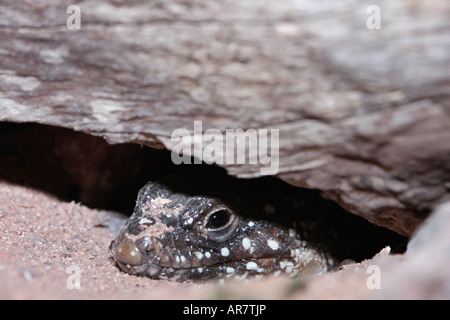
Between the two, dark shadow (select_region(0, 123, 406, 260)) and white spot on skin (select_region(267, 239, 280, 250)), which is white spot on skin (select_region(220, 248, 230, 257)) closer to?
white spot on skin (select_region(267, 239, 280, 250))

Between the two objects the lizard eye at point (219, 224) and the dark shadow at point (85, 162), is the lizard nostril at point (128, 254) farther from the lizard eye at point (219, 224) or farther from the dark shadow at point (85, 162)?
the dark shadow at point (85, 162)

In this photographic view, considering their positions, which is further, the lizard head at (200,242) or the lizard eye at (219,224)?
the lizard eye at (219,224)

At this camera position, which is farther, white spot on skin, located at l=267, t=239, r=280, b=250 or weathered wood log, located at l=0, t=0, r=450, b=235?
white spot on skin, located at l=267, t=239, r=280, b=250

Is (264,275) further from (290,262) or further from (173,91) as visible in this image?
(173,91)

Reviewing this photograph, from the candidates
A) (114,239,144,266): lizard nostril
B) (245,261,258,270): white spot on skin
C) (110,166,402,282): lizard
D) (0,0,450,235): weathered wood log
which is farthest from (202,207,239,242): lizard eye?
(0,0,450,235): weathered wood log

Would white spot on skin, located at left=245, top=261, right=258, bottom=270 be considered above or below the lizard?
below

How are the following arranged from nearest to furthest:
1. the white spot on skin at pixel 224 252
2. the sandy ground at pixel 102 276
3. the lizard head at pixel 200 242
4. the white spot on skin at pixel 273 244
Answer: the sandy ground at pixel 102 276
the lizard head at pixel 200 242
the white spot on skin at pixel 224 252
the white spot on skin at pixel 273 244

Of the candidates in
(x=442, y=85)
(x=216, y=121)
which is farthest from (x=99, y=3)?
(x=442, y=85)

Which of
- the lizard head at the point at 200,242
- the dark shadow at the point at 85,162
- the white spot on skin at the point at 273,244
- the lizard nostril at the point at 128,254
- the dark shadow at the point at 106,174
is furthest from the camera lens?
the dark shadow at the point at 85,162

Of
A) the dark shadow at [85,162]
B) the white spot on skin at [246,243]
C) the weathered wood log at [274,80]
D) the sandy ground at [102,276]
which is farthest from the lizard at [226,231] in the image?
the dark shadow at [85,162]
